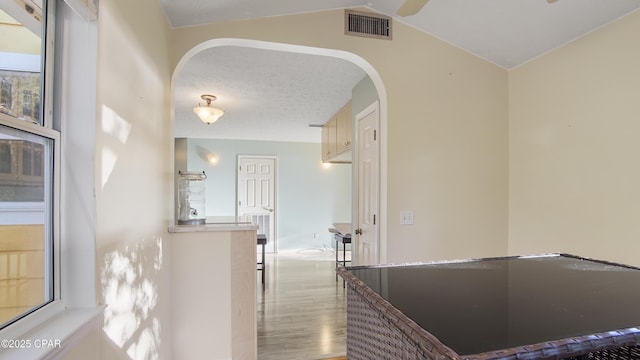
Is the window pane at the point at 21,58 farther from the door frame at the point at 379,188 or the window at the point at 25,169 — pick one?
the door frame at the point at 379,188

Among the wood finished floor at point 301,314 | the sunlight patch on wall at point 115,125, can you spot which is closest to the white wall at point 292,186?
the wood finished floor at point 301,314

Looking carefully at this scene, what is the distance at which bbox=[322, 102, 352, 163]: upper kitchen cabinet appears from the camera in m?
3.64

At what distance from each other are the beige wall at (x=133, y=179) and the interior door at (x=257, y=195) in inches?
180

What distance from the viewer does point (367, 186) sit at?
2.90 metres

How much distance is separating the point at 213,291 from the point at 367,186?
1.65 meters

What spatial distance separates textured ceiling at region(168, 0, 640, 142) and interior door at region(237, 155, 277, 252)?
8.33ft

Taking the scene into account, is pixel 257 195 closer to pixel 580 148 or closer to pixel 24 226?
pixel 580 148

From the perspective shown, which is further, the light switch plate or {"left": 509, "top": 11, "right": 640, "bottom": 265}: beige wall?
the light switch plate

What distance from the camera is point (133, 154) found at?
1.35 metres

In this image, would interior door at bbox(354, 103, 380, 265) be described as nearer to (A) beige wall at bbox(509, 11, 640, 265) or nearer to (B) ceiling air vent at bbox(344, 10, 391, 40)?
(B) ceiling air vent at bbox(344, 10, 391, 40)

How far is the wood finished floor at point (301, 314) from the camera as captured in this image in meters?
2.42

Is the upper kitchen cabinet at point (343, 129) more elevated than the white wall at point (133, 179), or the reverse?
the upper kitchen cabinet at point (343, 129)

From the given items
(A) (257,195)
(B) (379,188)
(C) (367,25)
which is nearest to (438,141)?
(B) (379,188)

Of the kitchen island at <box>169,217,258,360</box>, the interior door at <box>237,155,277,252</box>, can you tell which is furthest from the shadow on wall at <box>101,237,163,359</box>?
the interior door at <box>237,155,277,252</box>
